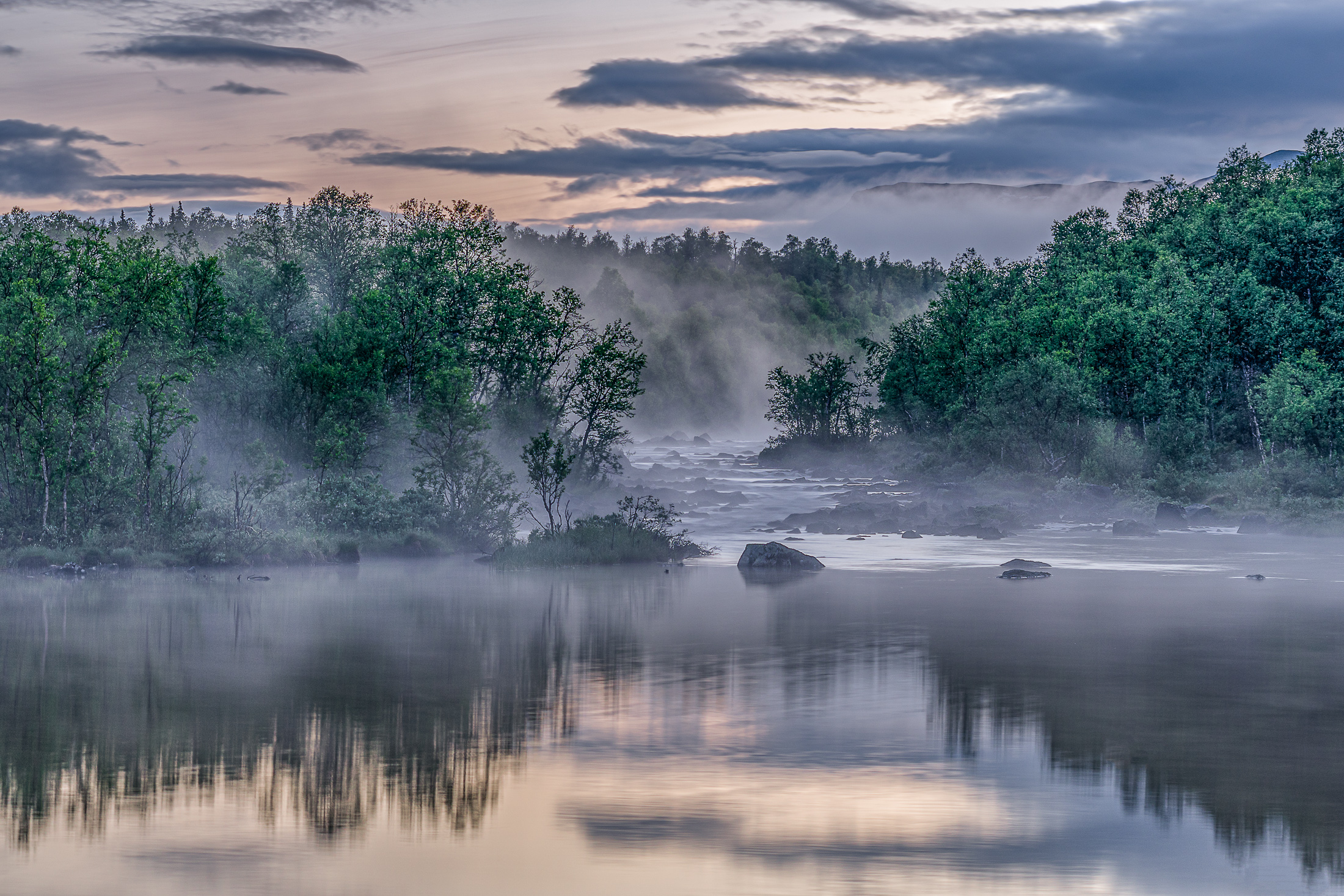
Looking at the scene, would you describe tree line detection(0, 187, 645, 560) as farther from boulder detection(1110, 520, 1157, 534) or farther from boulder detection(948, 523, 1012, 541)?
boulder detection(1110, 520, 1157, 534)

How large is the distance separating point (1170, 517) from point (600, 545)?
24.9 metres

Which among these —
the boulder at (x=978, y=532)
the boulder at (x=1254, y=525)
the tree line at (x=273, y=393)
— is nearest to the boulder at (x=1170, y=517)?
the boulder at (x=1254, y=525)

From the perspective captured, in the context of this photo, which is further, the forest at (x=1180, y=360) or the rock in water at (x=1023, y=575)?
the forest at (x=1180, y=360)

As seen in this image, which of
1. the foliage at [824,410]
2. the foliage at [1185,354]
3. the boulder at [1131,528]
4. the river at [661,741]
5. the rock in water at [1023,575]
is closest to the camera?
the river at [661,741]

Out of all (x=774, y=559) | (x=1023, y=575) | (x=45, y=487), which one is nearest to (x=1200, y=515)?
(x=1023, y=575)

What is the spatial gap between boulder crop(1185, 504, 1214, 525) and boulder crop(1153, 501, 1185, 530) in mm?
336

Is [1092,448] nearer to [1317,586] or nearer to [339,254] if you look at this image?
[1317,586]

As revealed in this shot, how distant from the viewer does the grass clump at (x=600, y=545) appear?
33.6 meters

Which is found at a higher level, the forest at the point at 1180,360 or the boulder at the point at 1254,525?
the forest at the point at 1180,360

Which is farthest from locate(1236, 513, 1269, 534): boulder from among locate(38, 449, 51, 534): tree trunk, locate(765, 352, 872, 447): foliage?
locate(765, 352, 872, 447): foliage

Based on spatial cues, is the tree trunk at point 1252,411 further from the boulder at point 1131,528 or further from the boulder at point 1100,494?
the boulder at point 1131,528

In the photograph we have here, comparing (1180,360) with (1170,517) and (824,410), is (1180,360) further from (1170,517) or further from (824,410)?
(824,410)

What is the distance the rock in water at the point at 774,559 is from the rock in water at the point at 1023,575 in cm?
480

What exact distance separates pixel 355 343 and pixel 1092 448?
115ft
